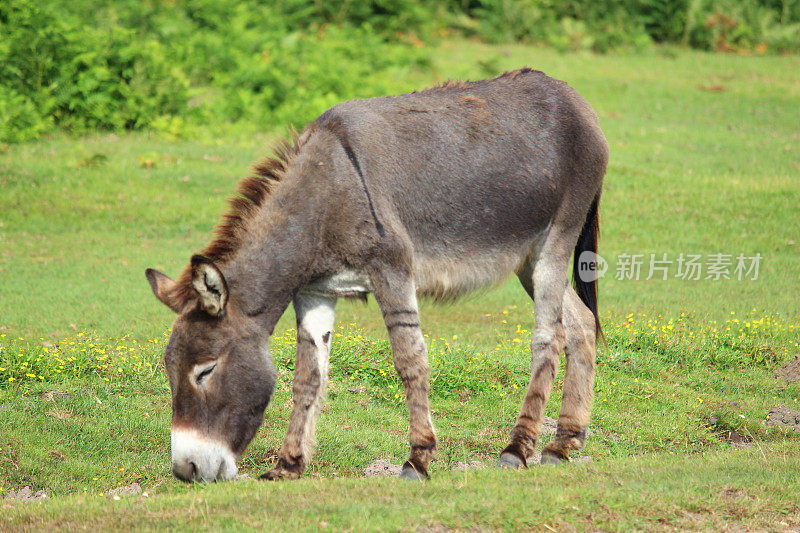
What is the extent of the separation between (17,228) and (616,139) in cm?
1104

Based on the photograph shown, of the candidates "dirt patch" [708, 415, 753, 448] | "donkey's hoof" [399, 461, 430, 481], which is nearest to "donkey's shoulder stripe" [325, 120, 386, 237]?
"donkey's hoof" [399, 461, 430, 481]

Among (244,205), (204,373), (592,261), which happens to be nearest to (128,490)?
(204,373)

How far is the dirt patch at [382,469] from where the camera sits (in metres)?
6.61

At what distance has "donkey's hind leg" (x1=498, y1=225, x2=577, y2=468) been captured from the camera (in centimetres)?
638

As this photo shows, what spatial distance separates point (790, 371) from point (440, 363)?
3.60 meters

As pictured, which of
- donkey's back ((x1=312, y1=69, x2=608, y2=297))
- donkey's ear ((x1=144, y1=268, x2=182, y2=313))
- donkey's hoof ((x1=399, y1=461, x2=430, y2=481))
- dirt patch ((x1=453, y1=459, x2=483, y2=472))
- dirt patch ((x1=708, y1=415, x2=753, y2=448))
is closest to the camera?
donkey's ear ((x1=144, y1=268, x2=182, y2=313))

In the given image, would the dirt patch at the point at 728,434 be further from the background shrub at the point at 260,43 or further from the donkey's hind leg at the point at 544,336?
the background shrub at the point at 260,43

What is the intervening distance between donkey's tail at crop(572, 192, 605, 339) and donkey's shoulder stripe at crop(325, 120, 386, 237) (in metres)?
2.30

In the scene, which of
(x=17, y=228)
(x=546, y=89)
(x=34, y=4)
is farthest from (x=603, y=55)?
(x=546, y=89)

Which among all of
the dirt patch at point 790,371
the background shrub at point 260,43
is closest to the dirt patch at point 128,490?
the dirt patch at point 790,371

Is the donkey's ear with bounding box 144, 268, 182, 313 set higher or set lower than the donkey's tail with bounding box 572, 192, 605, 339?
higher

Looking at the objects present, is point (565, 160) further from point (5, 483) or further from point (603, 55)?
point (603, 55)

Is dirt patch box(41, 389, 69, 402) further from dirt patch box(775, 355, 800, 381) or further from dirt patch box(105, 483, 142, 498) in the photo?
dirt patch box(775, 355, 800, 381)

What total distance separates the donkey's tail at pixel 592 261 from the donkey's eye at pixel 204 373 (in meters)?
3.28
